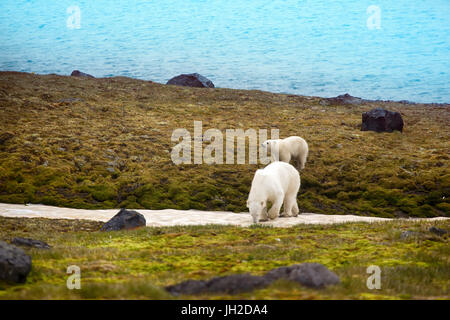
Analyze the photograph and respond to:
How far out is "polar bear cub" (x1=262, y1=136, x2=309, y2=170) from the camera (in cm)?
2952

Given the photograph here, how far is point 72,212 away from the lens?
22.8 meters

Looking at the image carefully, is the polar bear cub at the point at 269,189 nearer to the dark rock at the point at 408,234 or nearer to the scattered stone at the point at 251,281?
the dark rock at the point at 408,234

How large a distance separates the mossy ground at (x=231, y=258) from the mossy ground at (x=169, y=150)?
32.8ft

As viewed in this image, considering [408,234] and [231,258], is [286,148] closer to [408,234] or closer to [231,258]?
[408,234]

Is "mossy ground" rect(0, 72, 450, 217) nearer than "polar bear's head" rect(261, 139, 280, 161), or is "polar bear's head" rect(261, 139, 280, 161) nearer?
"mossy ground" rect(0, 72, 450, 217)

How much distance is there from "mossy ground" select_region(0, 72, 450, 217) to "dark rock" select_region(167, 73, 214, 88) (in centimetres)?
1075

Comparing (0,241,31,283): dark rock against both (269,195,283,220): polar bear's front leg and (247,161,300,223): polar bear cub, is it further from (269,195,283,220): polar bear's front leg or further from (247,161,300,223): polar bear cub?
(269,195,283,220): polar bear's front leg

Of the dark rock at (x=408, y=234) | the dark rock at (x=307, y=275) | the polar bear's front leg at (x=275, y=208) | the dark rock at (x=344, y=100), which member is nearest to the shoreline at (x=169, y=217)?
the polar bear's front leg at (x=275, y=208)

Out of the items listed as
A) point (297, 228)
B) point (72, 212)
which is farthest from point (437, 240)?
point (72, 212)

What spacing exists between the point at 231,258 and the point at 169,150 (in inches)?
1013

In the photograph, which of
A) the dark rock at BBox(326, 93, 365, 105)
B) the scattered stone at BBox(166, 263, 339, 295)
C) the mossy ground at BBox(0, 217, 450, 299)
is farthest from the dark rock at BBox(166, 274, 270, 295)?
the dark rock at BBox(326, 93, 365, 105)
